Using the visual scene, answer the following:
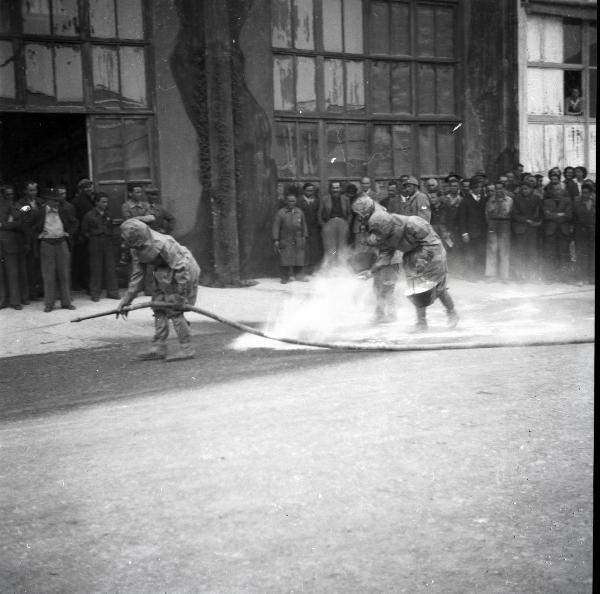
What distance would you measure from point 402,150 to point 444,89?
1603 millimetres

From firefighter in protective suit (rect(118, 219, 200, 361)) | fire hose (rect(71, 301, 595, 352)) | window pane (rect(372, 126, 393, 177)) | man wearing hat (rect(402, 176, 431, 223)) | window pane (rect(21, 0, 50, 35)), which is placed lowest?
fire hose (rect(71, 301, 595, 352))

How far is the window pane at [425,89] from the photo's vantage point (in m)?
16.6

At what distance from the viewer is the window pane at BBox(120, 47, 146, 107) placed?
13.6 m

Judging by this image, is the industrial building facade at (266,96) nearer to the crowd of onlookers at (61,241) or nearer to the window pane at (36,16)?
the window pane at (36,16)

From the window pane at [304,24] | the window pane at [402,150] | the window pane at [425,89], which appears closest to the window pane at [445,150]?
the window pane at [425,89]

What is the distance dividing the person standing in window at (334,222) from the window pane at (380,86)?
7.24 feet

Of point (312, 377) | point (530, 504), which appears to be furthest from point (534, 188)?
point (530, 504)

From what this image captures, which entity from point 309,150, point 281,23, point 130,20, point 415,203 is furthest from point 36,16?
point 415,203

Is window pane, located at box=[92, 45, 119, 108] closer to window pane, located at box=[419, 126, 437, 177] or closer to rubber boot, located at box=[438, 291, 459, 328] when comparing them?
window pane, located at box=[419, 126, 437, 177]

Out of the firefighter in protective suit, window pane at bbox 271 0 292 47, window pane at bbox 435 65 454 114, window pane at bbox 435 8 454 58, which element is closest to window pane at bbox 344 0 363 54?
window pane at bbox 271 0 292 47

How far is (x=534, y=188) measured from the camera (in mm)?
15195

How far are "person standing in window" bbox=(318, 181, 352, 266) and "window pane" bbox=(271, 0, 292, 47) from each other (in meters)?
2.62

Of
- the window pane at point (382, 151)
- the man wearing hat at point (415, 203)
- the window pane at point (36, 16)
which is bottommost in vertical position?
the man wearing hat at point (415, 203)

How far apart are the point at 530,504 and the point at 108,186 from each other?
10.6m
